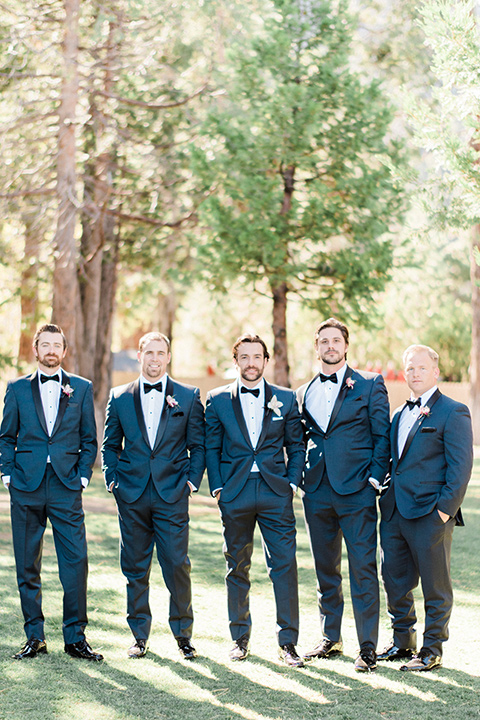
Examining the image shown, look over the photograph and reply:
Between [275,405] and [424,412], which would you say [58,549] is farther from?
[424,412]

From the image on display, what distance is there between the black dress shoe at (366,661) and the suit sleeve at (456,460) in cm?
97

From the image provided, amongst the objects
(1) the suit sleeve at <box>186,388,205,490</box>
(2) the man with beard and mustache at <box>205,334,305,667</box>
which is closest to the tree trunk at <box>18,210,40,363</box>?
(1) the suit sleeve at <box>186,388,205,490</box>

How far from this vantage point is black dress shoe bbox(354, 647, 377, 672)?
4883 mm

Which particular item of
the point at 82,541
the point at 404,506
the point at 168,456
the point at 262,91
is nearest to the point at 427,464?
the point at 404,506

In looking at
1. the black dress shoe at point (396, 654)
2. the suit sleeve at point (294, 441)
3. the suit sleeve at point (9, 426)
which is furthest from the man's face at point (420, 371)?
the suit sleeve at point (9, 426)

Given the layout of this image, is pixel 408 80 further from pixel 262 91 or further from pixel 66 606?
pixel 66 606

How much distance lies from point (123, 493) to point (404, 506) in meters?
1.75

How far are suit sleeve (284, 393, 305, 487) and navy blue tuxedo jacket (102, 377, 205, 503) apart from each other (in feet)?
1.82

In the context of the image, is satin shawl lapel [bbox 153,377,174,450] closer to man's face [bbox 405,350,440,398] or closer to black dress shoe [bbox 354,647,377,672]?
man's face [bbox 405,350,440,398]

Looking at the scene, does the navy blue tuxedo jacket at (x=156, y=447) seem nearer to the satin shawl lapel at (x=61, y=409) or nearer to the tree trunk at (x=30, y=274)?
the satin shawl lapel at (x=61, y=409)

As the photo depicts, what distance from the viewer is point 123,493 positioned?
515 cm

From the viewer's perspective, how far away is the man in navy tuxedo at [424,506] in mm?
4902

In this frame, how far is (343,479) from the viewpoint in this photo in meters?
5.07

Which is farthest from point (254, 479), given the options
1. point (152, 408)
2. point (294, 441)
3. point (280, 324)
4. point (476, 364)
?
point (476, 364)
